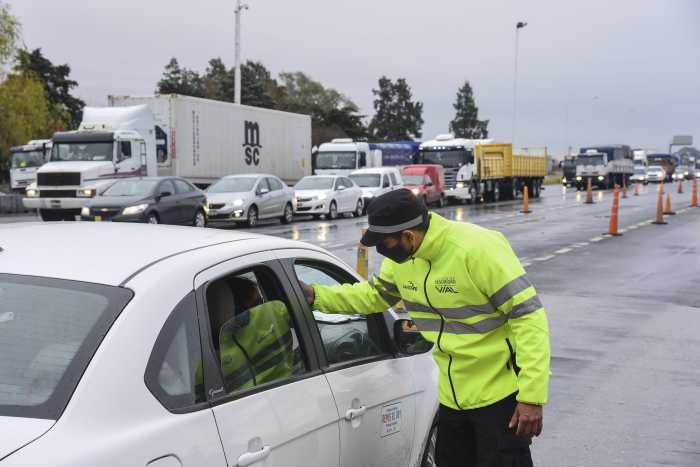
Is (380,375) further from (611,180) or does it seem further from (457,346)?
(611,180)

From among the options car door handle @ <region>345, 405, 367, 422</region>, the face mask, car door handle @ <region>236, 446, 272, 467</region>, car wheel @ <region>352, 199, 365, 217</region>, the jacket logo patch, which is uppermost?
Answer: the face mask

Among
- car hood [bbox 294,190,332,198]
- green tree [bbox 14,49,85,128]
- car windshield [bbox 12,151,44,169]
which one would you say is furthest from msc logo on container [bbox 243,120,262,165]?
green tree [bbox 14,49,85,128]

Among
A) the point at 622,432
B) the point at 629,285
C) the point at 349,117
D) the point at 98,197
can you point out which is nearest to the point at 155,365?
the point at 622,432

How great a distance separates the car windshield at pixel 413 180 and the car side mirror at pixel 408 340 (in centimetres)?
3236

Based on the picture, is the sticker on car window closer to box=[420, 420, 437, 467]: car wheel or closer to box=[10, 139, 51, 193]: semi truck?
box=[420, 420, 437, 467]: car wheel

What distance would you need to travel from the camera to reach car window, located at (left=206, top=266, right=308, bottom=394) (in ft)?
10.7

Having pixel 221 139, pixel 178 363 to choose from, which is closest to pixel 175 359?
pixel 178 363

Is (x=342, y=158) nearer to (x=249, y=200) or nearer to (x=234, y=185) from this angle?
(x=234, y=185)

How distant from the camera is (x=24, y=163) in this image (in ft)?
132

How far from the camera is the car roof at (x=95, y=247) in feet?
9.56

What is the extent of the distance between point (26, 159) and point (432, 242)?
39186mm

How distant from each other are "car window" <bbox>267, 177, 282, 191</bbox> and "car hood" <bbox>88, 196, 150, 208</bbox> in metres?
5.95

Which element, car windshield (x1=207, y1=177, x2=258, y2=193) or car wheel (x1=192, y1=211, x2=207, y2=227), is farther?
car windshield (x1=207, y1=177, x2=258, y2=193)

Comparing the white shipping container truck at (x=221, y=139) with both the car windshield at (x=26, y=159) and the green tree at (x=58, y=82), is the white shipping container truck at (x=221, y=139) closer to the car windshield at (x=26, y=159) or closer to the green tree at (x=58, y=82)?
the car windshield at (x=26, y=159)
